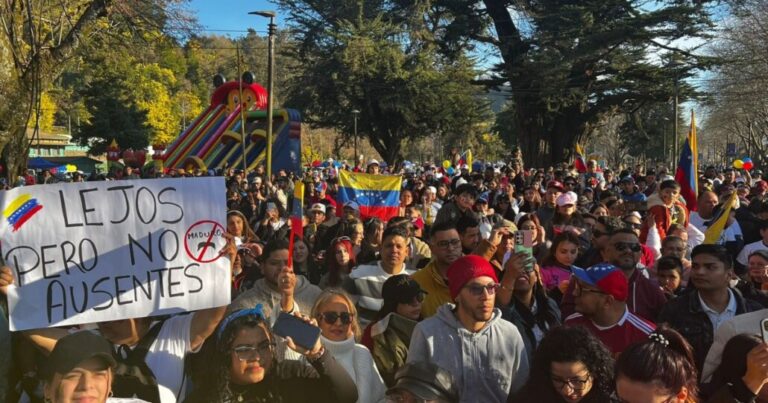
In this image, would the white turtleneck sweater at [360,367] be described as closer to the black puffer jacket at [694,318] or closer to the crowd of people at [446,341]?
the crowd of people at [446,341]

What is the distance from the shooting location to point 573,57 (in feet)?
87.6

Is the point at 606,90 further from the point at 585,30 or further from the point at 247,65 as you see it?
the point at 247,65

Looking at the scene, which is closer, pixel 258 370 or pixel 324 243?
pixel 258 370

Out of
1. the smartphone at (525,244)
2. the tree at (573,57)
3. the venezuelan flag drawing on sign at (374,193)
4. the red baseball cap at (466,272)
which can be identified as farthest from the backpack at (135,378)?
the tree at (573,57)

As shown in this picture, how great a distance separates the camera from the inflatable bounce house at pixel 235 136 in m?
35.6

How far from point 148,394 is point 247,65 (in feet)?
315

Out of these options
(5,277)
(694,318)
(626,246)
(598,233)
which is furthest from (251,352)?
(598,233)

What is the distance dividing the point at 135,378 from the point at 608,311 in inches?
99.0

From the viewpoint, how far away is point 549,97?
1145 inches

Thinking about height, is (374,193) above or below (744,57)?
below

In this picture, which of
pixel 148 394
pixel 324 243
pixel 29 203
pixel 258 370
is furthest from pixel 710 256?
pixel 324 243

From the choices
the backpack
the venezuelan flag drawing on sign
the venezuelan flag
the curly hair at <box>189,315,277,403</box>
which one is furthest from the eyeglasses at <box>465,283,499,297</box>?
the venezuelan flag drawing on sign

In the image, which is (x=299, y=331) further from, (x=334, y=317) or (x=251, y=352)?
(x=334, y=317)

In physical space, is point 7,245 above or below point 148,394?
above
